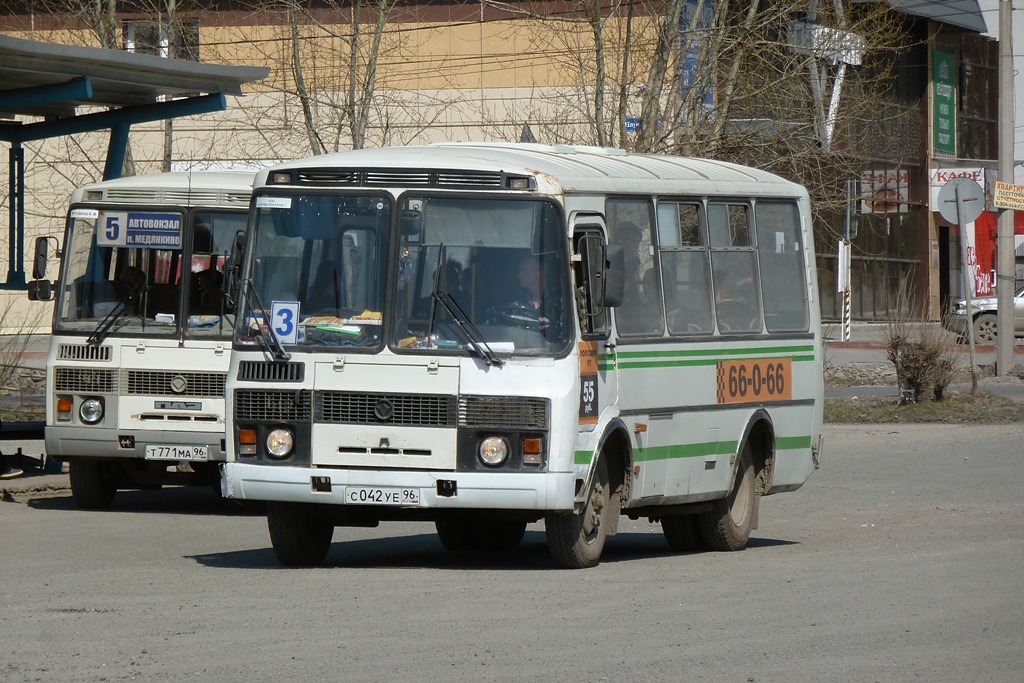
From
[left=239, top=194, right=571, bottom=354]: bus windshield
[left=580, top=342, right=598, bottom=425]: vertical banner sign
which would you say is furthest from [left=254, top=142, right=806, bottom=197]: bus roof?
[left=580, top=342, right=598, bottom=425]: vertical banner sign

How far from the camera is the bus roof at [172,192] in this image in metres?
15.8

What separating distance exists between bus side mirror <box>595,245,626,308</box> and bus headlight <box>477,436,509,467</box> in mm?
1026

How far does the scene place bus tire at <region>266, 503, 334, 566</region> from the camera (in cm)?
1123

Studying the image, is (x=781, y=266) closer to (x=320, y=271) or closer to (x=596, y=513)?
(x=596, y=513)

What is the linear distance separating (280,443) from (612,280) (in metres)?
2.17

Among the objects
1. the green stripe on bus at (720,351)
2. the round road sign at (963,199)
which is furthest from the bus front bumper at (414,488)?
the round road sign at (963,199)

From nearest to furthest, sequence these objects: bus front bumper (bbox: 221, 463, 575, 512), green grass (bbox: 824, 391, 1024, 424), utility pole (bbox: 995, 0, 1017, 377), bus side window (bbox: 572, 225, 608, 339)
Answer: bus front bumper (bbox: 221, 463, 575, 512) → bus side window (bbox: 572, 225, 608, 339) → green grass (bbox: 824, 391, 1024, 424) → utility pole (bbox: 995, 0, 1017, 377)

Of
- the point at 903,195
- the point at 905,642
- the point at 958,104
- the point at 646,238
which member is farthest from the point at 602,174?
the point at 958,104

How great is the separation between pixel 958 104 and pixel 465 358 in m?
46.6

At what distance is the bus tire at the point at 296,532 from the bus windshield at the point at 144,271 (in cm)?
432

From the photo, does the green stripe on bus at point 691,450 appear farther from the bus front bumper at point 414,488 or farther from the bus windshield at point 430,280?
the bus windshield at point 430,280

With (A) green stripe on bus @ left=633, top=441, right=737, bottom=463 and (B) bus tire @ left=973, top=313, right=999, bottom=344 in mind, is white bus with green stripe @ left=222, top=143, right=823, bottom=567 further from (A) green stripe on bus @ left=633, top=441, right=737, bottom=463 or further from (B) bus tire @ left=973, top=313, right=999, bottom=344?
(B) bus tire @ left=973, top=313, right=999, bottom=344

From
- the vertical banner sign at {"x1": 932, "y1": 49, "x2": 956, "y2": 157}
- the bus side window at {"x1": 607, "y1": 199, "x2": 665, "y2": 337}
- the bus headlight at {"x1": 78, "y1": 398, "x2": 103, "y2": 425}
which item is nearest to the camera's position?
the bus side window at {"x1": 607, "y1": 199, "x2": 665, "y2": 337}

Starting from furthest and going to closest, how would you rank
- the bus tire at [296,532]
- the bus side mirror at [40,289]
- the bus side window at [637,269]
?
the bus side mirror at [40,289]
the bus side window at [637,269]
the bus tire at [296,532]
